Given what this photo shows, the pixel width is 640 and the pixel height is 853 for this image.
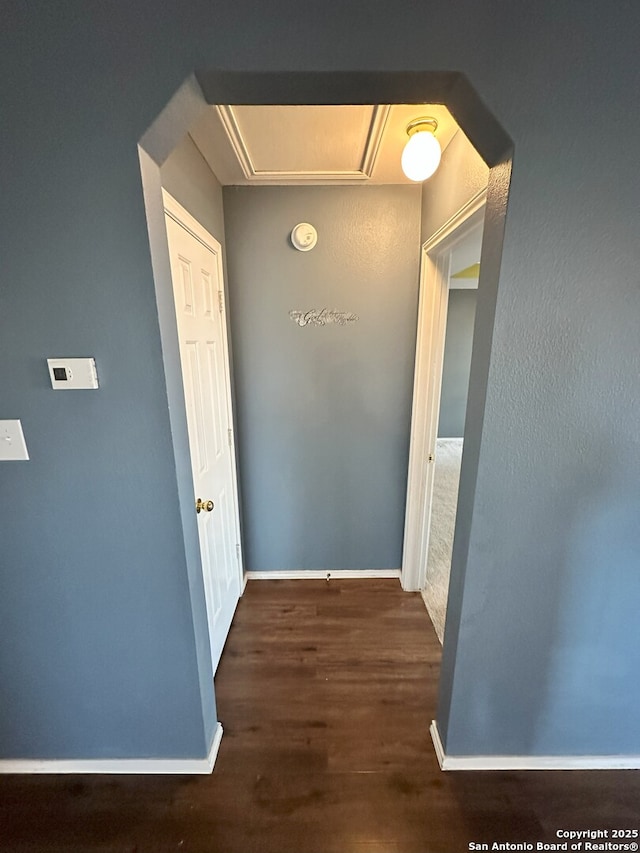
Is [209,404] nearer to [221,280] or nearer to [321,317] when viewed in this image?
[221,280]

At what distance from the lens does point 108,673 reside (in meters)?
1.30

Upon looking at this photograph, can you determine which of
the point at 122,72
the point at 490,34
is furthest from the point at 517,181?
the point at 122,72

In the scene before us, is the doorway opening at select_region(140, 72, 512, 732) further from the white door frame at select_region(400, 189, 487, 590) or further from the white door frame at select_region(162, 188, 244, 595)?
the white door frame at select_region(400, 189, 487, 590)

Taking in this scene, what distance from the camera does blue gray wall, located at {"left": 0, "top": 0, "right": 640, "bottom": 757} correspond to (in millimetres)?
866

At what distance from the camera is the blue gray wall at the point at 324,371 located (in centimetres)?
203

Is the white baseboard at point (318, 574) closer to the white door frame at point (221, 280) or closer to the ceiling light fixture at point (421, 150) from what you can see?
the white door frame at point (221, 280)

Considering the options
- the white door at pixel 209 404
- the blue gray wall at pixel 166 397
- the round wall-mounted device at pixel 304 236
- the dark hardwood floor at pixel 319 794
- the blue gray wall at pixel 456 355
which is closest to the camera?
the blue gray wall at pixel 166 397

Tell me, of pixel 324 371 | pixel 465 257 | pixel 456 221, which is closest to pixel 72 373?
pixel 324 371

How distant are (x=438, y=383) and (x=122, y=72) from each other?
72.1 inches

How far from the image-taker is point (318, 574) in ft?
8.23

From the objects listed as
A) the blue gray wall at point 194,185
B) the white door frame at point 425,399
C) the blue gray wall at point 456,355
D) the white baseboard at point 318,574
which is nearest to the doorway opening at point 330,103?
the blue gray wall at point 194,185

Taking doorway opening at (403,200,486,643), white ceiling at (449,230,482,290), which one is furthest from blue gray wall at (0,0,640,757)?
white ceiling at (449,230,482,290)

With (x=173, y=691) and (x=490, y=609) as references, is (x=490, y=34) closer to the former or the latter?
(x=490, y=609)

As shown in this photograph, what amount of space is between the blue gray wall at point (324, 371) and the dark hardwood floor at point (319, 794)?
2.82 feet
